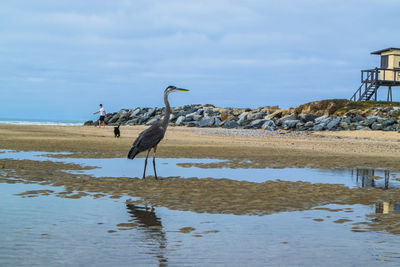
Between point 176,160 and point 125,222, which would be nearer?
point 125,222

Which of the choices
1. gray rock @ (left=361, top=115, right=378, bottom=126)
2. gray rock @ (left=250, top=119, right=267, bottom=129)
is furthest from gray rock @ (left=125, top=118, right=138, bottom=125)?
gray rock @ (left=361, top=115, right=378, bottom=126)

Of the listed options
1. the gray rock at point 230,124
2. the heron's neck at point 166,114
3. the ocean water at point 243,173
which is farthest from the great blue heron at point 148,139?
the gray rock at point 230,124

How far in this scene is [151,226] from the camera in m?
6.82

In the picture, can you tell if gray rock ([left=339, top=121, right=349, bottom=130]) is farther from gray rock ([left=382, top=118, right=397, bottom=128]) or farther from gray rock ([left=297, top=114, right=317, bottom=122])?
gray rock ([left=297, top=114, right=317, bottom=122])

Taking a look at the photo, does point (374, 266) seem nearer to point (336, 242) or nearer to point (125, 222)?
point (336, 242)

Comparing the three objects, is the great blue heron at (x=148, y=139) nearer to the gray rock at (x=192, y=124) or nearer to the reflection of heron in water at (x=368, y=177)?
the reflection of heron in water at (x=368, y=177)

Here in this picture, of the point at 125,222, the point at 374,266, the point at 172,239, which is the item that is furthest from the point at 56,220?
the point at 374,266

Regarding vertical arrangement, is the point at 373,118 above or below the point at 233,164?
above

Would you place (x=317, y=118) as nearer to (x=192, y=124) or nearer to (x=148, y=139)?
(x=192, y=124)

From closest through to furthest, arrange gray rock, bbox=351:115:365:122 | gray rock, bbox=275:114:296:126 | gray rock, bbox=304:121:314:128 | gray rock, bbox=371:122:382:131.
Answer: gray rock, bbox=371:122:382:131, gray rock, bbox=351:115:365:122, gray rock, bbox=304:121:314:128, gray rock, bbox=275:114:296:126

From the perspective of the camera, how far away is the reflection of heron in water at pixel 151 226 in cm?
557

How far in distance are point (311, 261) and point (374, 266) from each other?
74 cm

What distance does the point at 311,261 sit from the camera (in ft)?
16.8

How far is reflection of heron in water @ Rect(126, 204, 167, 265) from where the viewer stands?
5.57 metres
